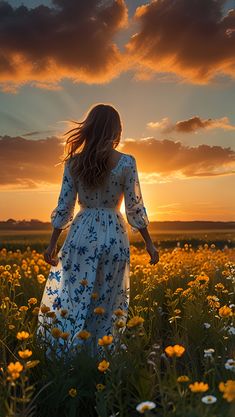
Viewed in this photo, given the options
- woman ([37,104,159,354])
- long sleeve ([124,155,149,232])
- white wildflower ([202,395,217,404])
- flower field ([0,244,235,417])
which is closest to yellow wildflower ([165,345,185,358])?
flower field ([0,244,235,417])

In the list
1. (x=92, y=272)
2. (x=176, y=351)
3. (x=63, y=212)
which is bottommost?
(x=176, y=351)

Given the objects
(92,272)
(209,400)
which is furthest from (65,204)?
(209,400)

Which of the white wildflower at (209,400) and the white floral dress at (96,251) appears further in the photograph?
the white floral dress at (96,251)

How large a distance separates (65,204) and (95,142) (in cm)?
69

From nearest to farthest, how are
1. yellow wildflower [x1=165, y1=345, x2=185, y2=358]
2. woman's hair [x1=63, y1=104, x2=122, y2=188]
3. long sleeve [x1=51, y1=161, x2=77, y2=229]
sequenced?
yellow wildflower [x1=165, y1=345, x2=185, y2=358] → woman's hair [x1=63, y1=104, x2=122, y2=188] → long sleeve [x1=51, y1=161, x2=77, y2=229]

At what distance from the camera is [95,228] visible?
4809 millimetres

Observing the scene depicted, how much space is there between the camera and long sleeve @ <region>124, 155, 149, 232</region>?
4.86 meters

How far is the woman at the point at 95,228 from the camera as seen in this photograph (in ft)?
15.4

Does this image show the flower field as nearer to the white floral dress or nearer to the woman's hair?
the white floral dress

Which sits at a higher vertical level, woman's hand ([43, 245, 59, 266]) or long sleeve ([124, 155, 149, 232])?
long sleeve ([124, 155, 149, 232])

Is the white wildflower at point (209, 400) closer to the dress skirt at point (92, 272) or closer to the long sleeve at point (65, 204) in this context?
the dress skirt at point (92, 272)

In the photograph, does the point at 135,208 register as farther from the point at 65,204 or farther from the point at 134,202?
the point at 65,204

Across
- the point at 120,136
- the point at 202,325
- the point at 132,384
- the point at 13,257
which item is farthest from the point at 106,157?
the point at 13,257

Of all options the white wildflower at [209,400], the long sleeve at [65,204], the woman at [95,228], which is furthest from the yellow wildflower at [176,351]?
the long sleeve at [65,204]
